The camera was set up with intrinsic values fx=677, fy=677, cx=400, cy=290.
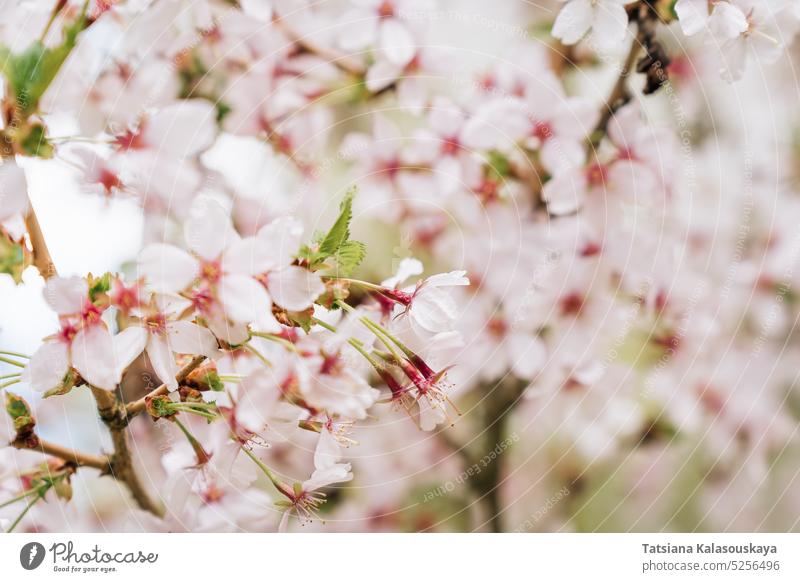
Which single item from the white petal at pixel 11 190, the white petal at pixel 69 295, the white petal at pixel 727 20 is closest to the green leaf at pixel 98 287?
the white petal at pixel 69 295

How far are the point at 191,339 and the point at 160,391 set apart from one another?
0.15ft

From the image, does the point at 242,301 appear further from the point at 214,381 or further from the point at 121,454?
the point at 121,454

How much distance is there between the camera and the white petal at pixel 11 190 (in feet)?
1.48

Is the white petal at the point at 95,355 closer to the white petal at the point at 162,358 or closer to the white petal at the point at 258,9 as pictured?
the white petal at the point at 162,358

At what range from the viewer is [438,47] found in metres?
0.49

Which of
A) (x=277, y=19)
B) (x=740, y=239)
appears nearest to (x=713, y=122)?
(x=740, y=239)

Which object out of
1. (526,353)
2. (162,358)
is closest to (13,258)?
→ (162,358)

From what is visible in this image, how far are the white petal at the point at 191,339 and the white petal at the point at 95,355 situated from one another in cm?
4

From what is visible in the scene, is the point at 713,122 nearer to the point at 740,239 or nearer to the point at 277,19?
the point at 740,239

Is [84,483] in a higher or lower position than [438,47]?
lower

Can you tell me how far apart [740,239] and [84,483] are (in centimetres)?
54

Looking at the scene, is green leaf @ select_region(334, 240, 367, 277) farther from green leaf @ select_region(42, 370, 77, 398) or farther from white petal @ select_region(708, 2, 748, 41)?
white petal @ select_region(708, 2, 748, 41)
